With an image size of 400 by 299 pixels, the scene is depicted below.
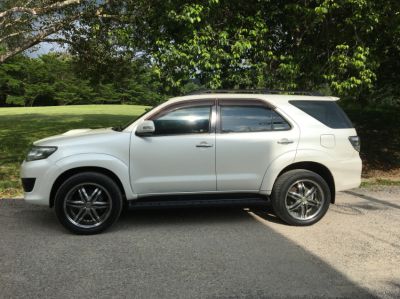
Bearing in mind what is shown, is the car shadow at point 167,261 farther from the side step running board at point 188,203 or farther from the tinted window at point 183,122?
the tinted window at point 183,122

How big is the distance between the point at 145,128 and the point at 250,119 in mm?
1414

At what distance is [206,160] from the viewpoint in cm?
610

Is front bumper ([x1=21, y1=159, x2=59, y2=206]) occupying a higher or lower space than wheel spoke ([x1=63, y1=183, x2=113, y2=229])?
higher

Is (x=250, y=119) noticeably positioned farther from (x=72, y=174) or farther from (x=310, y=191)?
(x=72, y=174)

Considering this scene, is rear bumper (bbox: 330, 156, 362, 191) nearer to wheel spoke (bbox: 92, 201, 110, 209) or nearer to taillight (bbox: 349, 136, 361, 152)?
taillight (bbox: 349, 136, 361, 152)

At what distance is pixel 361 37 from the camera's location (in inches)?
367

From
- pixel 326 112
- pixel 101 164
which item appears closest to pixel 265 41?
pixel 326 112

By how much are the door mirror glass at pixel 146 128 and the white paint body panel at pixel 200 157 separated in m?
0.07

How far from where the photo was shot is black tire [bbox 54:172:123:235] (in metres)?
5.83

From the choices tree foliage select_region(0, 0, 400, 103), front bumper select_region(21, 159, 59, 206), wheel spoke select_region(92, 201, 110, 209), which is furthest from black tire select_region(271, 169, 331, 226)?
tree foliage select_region(0, 0, 400, 103)

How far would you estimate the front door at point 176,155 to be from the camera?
5.99 meters

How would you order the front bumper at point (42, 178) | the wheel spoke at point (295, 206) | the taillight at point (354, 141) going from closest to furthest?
the front bumper at point (42, 178) → the wheel spoke at point (295, 206) → the taillight at point (354, 141)

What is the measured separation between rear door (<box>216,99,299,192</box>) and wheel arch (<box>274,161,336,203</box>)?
268 mm

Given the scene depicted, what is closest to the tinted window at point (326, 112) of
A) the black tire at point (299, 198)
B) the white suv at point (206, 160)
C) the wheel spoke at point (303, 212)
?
the white suv at point (206, 160)
